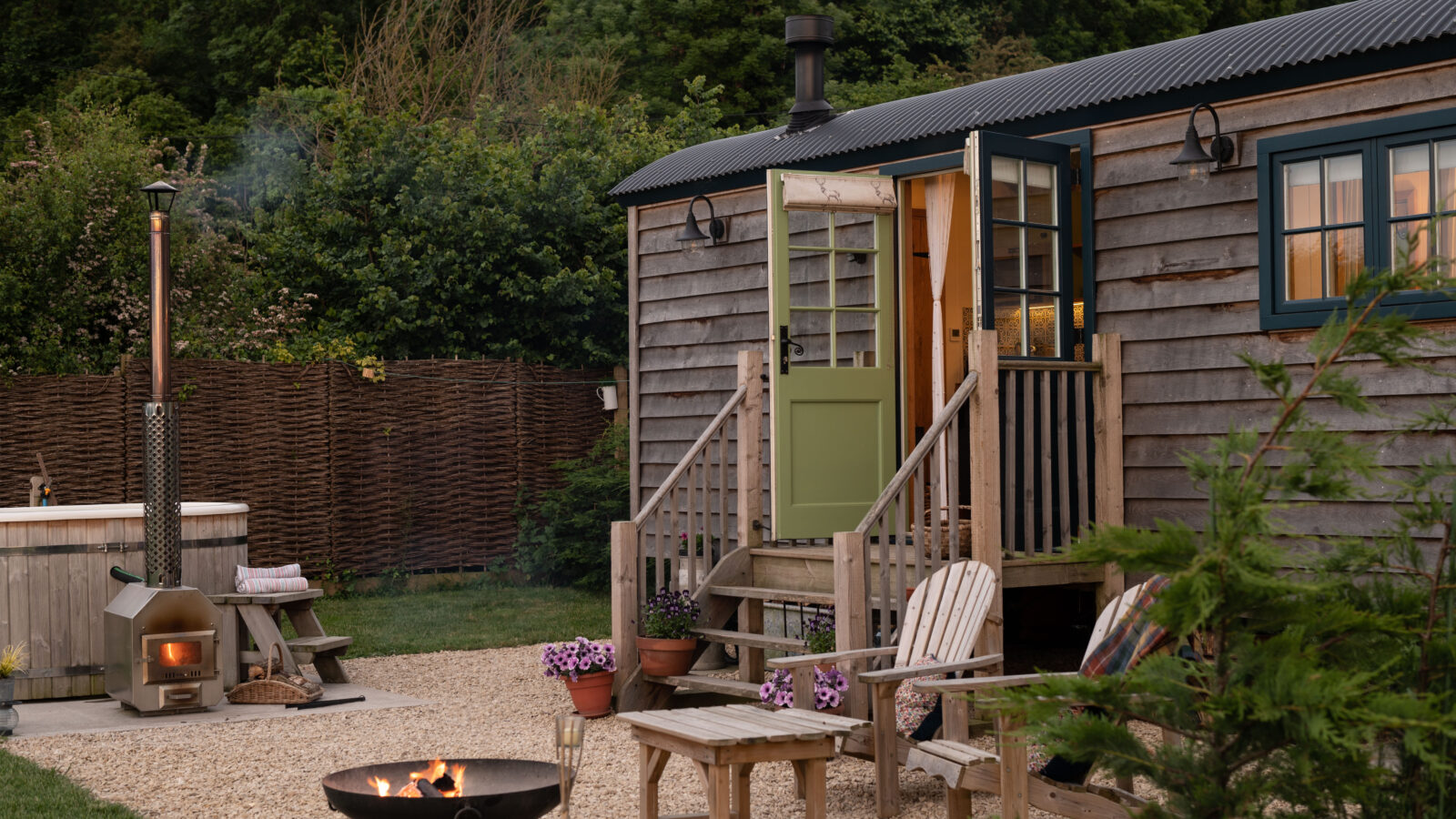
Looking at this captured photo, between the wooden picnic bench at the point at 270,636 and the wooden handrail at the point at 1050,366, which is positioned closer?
the wooden handrail at the point at 1050,366

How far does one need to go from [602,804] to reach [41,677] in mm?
3711

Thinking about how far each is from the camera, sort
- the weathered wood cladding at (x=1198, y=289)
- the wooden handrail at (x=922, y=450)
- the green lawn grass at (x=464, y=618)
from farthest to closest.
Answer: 1. the green lawn grass at (x=464, y=618)
2. the wooden handrail at (x=922, y=450)
3. the weathered wood cladding at (x=1198, y=289)

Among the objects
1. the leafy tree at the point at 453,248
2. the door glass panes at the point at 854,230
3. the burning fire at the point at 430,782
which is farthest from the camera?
the leafy tree at the point at 453,248

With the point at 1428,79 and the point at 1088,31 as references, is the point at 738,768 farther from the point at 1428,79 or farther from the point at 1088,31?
the point at 1088,31

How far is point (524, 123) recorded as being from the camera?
17844mm

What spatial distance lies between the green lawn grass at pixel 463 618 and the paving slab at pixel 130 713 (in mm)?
1439

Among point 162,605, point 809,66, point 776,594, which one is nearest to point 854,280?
point 809,66

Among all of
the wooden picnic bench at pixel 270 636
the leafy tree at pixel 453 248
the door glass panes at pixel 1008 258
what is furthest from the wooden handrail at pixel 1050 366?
the leafy tree at pixel 453 248

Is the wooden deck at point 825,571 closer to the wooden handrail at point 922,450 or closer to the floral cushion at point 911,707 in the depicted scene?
the wooden handrail at point 922,450

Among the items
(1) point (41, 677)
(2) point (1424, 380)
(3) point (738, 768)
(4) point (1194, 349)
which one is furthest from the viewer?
(1) point (41, 677)

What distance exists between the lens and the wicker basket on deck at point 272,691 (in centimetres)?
693

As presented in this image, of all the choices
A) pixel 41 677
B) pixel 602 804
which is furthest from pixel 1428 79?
pixel 41 677

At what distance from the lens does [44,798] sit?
16.4 ft

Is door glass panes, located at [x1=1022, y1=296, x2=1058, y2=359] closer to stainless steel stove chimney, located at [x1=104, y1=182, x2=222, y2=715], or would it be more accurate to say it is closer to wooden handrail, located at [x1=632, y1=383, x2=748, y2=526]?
wooden handrail, located at [x1=632, y1=383, x2=748, y2=526]
